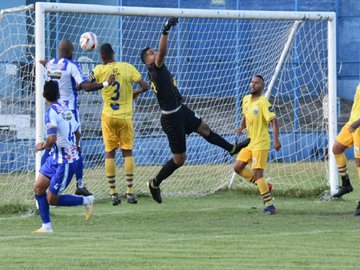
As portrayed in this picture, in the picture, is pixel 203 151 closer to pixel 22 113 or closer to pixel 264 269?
pixel 22 113

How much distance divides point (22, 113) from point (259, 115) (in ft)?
14.2

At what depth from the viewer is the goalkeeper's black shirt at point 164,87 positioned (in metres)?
14.5

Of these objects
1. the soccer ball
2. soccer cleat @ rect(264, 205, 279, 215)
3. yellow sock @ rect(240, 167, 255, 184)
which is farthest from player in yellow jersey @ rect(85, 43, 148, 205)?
soccer cleat @ rect(264, 205, 279, 215)

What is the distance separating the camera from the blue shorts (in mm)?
12070

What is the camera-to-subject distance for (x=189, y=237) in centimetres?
1138

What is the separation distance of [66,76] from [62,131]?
2835mm

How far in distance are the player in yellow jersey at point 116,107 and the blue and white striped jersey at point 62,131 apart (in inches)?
131

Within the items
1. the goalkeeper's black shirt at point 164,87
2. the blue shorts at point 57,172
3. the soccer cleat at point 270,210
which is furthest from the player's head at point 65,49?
the soccer cleat at point 270,210

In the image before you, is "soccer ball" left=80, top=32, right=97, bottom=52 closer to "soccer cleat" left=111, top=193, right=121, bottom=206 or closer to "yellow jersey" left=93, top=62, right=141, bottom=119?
"yellow jersey" left=93, top=62, right=141, bottom=119

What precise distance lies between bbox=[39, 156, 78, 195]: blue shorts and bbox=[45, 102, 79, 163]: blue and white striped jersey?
5 cm

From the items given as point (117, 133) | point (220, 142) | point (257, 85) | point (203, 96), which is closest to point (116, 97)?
point (117, 133)

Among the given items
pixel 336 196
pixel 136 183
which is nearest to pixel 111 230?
pixel 336 196

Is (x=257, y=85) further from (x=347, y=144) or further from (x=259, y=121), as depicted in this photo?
(x=347, y=144)

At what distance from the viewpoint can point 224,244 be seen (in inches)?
421
